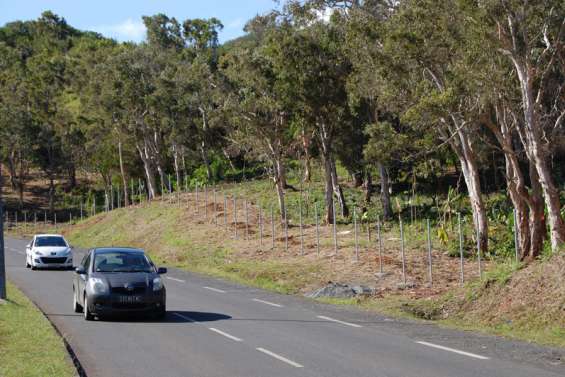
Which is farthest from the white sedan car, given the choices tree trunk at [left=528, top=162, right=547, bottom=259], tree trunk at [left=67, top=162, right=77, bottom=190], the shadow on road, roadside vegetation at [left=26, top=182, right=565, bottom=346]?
tree trunk at [left=67, top=162, right=77, bottom=190]

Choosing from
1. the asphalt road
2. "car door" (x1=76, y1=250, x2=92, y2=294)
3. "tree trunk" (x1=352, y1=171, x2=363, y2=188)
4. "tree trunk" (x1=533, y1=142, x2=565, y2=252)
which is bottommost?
the asphalt road

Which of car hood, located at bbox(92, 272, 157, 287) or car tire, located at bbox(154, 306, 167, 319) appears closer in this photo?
car hood, located at bbox(92, 272, 157, 287)

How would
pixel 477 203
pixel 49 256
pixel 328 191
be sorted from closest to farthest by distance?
1. pixel 477 203
2. pixel 49 256
3. pixel 328 191

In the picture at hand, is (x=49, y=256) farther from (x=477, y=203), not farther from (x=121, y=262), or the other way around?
(x=121, y=262)

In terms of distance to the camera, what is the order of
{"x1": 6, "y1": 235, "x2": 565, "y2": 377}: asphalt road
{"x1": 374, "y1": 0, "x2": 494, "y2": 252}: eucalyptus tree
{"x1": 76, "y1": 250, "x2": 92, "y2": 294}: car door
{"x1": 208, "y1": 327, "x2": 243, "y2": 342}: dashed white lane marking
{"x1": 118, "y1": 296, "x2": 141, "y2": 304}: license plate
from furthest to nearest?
{"x1": 374, "y1": 0, "x2": 494, "y2": 252}: eucalyptus tree → {"x1": 76, "y1": 250, "x2": 92, "y2": 294}: car door → {"x1": 118, "y1": 296, "x2": 141, "y2": 304}: license plate → {"x1": 208, "y1": 327, "x2": 243, "y2": 342}: dashed white lane marking → {"x1": 6, "y1": 235, "x2": 565, "y2": 377}: asphalt road

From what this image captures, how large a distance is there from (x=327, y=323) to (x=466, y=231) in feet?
65.1

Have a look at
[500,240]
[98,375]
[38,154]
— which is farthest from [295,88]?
[38,154]

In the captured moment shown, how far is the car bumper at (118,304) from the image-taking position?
696 inches

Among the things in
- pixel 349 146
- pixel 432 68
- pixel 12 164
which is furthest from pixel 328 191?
pixel 12 164

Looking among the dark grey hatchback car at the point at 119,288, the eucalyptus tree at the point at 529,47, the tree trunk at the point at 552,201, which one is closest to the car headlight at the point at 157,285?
the dark grey hatchback car at the point at 119,288

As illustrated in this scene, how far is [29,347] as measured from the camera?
513 inches

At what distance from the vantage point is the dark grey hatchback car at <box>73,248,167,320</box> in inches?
697

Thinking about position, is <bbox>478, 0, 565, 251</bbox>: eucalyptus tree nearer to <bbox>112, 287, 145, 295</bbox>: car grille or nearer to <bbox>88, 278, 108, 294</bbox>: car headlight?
<bbox>112, 287, 145, 295</bbox>: car grille

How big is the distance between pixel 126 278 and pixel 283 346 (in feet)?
16.2
